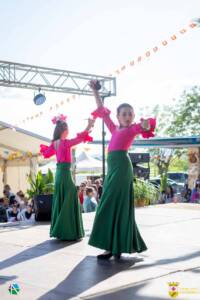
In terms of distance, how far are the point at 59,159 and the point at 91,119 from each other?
0.86 metres

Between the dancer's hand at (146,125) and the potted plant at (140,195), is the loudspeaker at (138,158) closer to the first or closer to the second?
the potted plant at (140,195)

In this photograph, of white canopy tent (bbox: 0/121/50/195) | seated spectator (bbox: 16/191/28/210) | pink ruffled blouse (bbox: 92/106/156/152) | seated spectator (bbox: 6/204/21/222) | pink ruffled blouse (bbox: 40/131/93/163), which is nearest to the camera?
pink ruffled blouse (bbox: 92/106/156/152)

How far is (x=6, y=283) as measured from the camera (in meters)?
3.92

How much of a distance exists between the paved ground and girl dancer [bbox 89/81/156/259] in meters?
0.17

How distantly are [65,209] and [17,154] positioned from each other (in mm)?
12050

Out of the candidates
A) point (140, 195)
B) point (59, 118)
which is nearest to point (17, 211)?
point (140, 195)

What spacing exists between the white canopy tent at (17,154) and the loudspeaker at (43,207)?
7717 mm

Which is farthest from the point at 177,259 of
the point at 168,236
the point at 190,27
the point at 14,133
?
the point at 14,133

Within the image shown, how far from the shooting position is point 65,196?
6.24 metres

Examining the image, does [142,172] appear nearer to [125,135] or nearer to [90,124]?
[90,124]

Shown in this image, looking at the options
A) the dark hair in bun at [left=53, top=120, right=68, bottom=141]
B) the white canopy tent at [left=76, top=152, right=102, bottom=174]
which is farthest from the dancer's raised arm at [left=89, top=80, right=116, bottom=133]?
the white canopy tent at [left=76, top=152, right=102, bottom=174]

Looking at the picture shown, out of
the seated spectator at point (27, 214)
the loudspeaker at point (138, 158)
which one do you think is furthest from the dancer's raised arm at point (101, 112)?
the loudspeaker at point (138, 158)

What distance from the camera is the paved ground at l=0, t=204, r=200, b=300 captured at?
3.63 metres

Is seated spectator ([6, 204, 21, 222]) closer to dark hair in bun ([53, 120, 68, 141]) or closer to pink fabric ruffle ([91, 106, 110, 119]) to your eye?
dark hair in bun ([53, 120, 68, 141])
